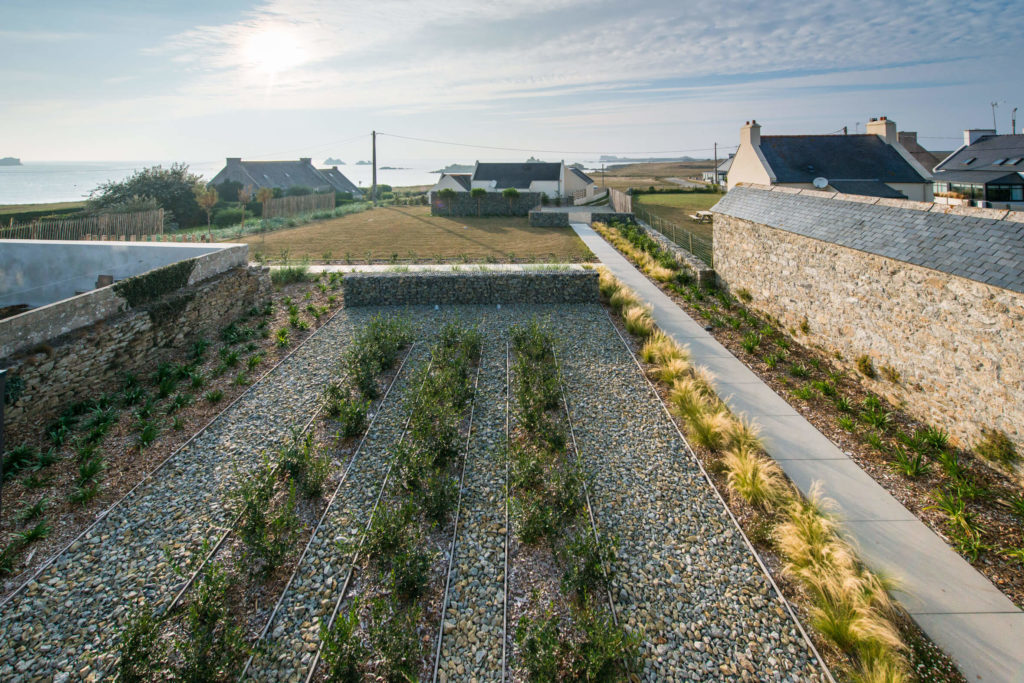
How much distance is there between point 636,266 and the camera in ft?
68.3

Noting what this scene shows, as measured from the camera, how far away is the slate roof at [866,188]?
24.8 metres

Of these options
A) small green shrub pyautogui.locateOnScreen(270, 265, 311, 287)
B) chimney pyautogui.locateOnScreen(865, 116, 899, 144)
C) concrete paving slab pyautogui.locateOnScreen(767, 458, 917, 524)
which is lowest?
concrete paving slab pyautogui.locateOnScreen(767, 458, 917, 524)

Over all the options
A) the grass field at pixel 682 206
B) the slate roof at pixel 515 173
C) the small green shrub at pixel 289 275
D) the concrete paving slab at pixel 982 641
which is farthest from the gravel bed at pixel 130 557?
the slate roof at pixel 515 173

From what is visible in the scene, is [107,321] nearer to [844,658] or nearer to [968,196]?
[844,658]

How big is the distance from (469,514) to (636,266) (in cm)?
1588

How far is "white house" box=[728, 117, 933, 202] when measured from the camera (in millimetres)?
25625

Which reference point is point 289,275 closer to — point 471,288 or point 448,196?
point 471,288

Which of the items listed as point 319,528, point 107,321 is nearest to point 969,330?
point 319,528

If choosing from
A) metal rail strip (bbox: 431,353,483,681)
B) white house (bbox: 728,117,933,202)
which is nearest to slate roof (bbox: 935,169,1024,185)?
white house (bbox: 728,117,933,202)

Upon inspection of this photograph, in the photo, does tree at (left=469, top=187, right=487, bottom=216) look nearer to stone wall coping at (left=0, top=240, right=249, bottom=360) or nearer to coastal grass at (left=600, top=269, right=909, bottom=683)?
stone wall coping at (left=0, top=240, right=249, bottom=360)

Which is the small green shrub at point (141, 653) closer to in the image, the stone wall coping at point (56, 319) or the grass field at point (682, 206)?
the stone wall coping at point (56, 319)

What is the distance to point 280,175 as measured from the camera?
175ft

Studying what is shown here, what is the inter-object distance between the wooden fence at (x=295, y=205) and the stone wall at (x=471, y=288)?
22.9 meters

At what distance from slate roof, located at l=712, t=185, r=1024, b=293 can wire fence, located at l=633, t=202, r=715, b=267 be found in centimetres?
643
